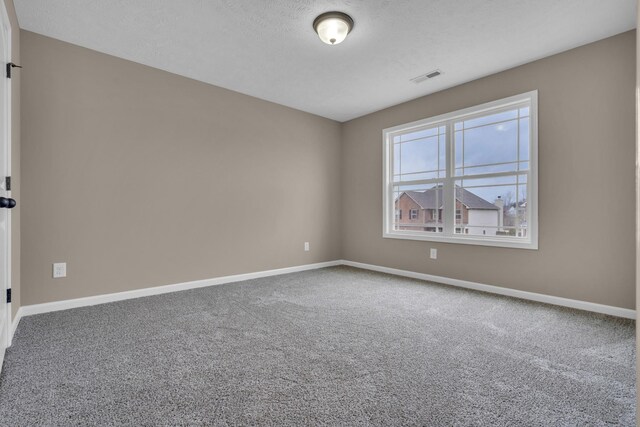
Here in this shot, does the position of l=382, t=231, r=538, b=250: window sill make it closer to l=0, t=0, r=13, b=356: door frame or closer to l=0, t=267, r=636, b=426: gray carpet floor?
l=0, t=267, r=636, b=426: gray carpet floor

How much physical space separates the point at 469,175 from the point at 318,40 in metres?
2.27

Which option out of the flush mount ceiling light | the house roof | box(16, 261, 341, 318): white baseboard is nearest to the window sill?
the house roof

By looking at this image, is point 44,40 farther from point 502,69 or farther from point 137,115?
point 502,69

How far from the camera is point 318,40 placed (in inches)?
109

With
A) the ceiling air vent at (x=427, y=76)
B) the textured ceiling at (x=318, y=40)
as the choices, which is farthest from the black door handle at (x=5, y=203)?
the ceiling air vent at (x=427, y=76)

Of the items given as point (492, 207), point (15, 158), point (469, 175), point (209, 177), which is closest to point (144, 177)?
point (209, 177)

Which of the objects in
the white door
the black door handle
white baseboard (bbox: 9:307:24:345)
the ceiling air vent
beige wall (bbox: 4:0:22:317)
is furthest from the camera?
the ceiling air vent

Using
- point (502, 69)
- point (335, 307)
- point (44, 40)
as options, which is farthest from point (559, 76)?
point (44, 40)

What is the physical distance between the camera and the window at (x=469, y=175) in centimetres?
324

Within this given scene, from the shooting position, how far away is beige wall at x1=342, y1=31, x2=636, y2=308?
2611 mm

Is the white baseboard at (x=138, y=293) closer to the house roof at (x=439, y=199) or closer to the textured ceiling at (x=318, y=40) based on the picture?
the house roof at (x=439, y=199)

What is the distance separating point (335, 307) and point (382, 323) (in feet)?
1.75

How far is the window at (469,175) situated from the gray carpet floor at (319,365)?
0.97 m

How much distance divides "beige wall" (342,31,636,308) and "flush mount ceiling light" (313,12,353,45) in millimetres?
1904
